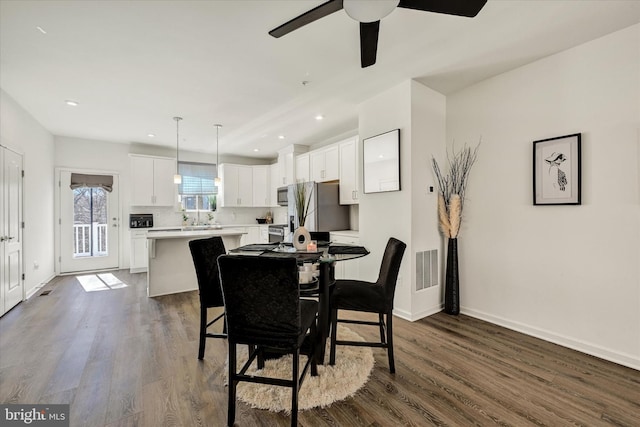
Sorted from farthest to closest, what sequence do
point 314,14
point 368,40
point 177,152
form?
point 177,152, point 368,40, point 314,14

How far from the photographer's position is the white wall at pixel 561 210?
231 cm

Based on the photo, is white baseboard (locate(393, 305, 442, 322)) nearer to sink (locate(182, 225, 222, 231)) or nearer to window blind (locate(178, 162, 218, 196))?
sink (locate(182, 225, 222, 231))

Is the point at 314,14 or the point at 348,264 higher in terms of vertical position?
the point at 314,14

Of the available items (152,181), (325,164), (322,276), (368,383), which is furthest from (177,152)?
(368,383)

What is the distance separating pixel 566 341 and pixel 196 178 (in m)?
6.86

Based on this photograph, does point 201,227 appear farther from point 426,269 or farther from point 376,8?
point 376,8

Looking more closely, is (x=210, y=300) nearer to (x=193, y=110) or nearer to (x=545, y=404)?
(x=545, y=404)

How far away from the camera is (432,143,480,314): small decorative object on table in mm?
3323

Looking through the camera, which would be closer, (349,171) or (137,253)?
(349,171)

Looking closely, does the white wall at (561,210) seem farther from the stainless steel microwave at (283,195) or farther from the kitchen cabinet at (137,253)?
the kitchen cabinet at (137,253)

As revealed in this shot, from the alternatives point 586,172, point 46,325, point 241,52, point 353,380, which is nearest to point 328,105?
point 241,52

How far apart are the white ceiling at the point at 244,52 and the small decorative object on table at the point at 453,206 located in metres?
0.86

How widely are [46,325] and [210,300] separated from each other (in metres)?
2.14

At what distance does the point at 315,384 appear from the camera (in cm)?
202
